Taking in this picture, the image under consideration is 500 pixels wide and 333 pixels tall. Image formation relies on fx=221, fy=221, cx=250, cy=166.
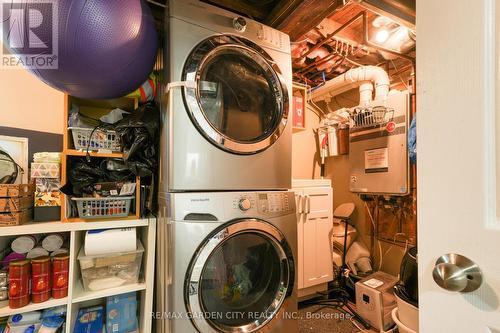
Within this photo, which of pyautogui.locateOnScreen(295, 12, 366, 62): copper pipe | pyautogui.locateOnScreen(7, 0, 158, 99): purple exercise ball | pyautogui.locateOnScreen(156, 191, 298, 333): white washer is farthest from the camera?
pyautogui.locateOnScreen(295, 12, 366, 62): copper pipe

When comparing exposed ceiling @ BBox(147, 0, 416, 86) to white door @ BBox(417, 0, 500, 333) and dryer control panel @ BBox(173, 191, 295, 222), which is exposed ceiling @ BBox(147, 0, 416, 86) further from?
dryer control panel @ BBox(173, 191, 295, 222)

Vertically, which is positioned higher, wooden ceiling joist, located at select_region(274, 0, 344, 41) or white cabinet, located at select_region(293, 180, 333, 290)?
wooden ceiling joist, located at select_region(274, 0, 344, 41)

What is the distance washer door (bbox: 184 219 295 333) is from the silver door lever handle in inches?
29.4

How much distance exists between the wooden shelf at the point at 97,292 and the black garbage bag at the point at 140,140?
60cm

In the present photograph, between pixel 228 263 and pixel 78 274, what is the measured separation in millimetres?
819

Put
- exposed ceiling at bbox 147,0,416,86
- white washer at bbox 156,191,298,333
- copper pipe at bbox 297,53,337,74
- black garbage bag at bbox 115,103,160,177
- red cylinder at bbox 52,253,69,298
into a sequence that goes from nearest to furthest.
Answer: white washer at bbox 156,191,298,333 < red cylinder at bbox 52,253,69,298 < black garbage bag at bbox 115,103,160,177 < exposed ceiling at bbox 147,0,416,86 < copper pipe at bbox 297,53,337,74

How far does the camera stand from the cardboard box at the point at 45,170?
43.7 inches

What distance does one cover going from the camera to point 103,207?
1.14m

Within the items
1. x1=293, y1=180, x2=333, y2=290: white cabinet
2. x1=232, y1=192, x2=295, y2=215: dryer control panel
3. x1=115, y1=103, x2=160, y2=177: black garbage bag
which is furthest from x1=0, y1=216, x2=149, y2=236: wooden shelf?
x1=293, y1=180, x2=333, y2=290: white cabinet

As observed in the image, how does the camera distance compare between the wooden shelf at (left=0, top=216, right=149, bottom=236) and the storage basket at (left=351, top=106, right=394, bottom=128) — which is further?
the storage basket at (left=351, top=106, right=394, bottom=128)

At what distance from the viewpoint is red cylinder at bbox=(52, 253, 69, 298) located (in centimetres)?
106

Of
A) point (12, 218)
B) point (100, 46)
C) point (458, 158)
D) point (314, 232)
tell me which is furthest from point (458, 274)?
point (314, 232)

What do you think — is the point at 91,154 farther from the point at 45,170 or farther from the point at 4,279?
the point at 4,279

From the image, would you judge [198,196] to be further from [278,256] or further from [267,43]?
[267,43]
